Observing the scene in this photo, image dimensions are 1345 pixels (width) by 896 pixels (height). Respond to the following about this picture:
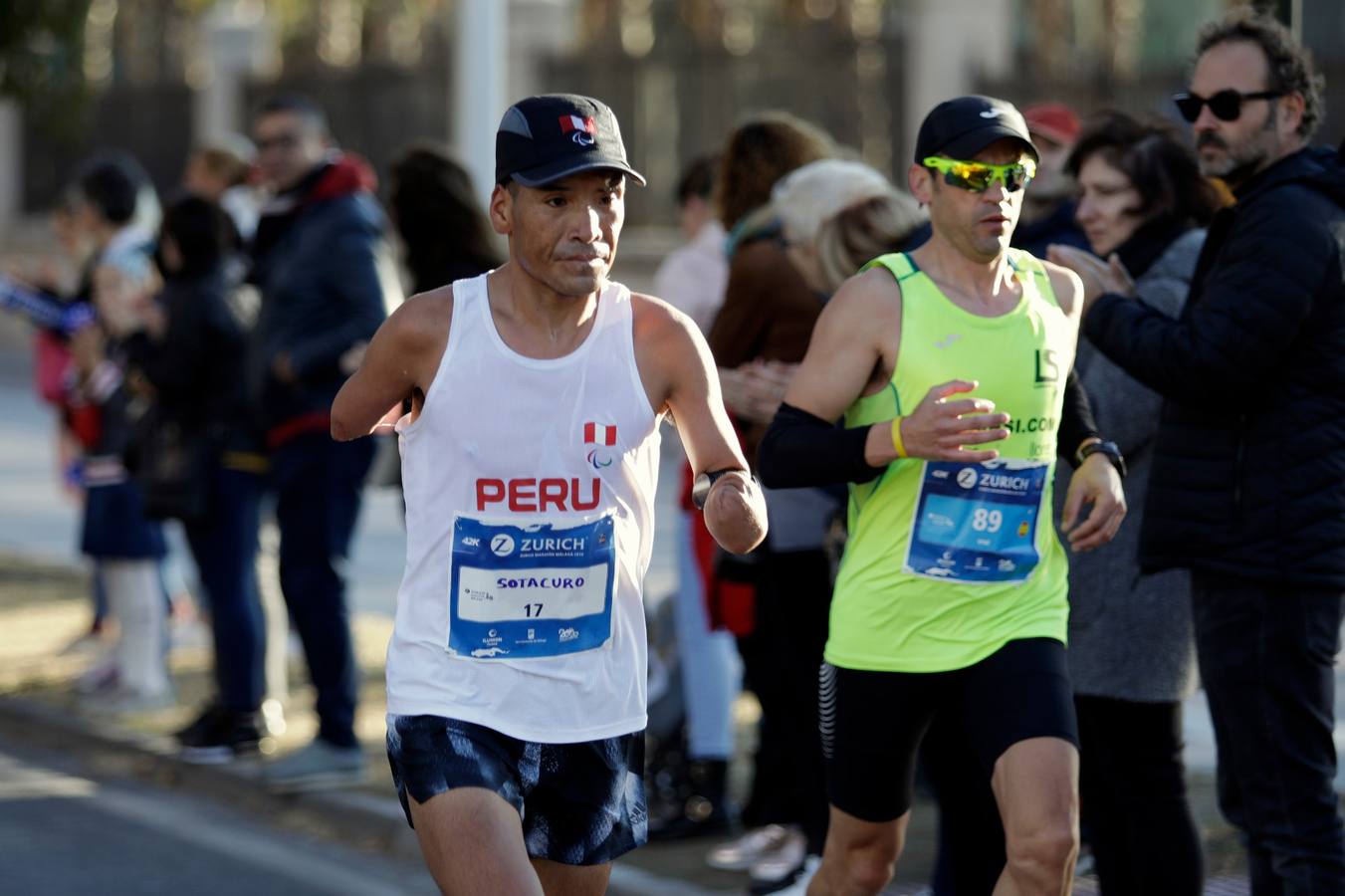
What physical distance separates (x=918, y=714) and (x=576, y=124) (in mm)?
1485

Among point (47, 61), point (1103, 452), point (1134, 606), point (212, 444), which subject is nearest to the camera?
point (1103, 452)

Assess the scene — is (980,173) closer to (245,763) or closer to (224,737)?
(245,763)

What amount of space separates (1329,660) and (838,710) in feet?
3.69

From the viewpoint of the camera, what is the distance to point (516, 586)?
170 inches

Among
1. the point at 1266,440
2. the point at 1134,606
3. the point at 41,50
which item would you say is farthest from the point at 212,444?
the point at 41,50

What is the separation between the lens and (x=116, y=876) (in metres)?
7.00

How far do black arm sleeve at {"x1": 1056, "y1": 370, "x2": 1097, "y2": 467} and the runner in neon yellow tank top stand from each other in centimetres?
17

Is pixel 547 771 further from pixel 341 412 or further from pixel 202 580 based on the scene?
pixel 202 580

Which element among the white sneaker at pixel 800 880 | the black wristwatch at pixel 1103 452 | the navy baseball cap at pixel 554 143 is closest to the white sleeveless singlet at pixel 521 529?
the navy baseball cap at pixel 554 143

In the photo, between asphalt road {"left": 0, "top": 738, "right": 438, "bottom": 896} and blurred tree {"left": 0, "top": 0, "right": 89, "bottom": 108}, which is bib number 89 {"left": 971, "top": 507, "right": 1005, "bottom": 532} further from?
blurred tree {"left": 0, "top": 0, "right": 89, "bottom": 108}

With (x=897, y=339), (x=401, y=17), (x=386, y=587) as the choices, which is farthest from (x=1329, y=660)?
(x=401, y=17)

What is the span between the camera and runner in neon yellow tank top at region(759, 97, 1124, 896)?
4.75 meters

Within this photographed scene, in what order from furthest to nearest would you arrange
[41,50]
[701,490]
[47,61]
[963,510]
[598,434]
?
[47,61]
[41,50]
[963,510]
[598,434]
[701,490]

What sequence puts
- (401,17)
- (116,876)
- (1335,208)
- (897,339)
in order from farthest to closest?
(401,17) < (116,876) < (1335,208) < (897,339)
